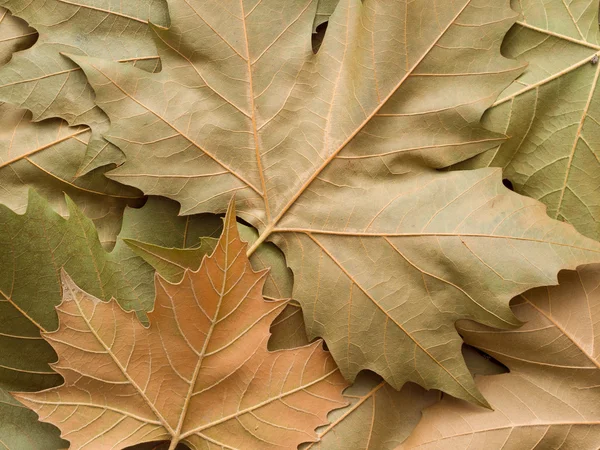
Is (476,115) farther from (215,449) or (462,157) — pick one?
(215,449)

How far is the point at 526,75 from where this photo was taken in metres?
0.62

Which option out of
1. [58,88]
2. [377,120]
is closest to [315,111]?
[377,120]

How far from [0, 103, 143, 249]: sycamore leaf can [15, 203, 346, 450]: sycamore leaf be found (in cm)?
14

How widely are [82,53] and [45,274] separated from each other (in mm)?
253

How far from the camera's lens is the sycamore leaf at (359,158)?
1.84 feet

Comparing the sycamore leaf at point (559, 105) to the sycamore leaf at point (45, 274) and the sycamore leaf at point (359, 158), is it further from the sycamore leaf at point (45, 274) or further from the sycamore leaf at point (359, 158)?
the sycamore leaf at point (45, 274)

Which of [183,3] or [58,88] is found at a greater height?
[183,3]

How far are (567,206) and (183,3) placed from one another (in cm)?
47

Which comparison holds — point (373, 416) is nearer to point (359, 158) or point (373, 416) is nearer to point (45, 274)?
point (359, 158)

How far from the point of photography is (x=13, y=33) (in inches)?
25.8

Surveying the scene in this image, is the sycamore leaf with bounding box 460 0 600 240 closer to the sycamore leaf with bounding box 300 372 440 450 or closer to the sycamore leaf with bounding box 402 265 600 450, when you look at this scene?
the sycamore leaf with bounding box 402 265 600 450

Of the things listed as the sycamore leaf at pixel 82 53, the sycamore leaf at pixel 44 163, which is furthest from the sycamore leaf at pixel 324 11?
the sycamore leaf at pixel 44 163

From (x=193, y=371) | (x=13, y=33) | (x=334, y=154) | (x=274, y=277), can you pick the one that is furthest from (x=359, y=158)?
(x=13, y=33)

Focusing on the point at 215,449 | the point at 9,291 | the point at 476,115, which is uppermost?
the point at 476,115
